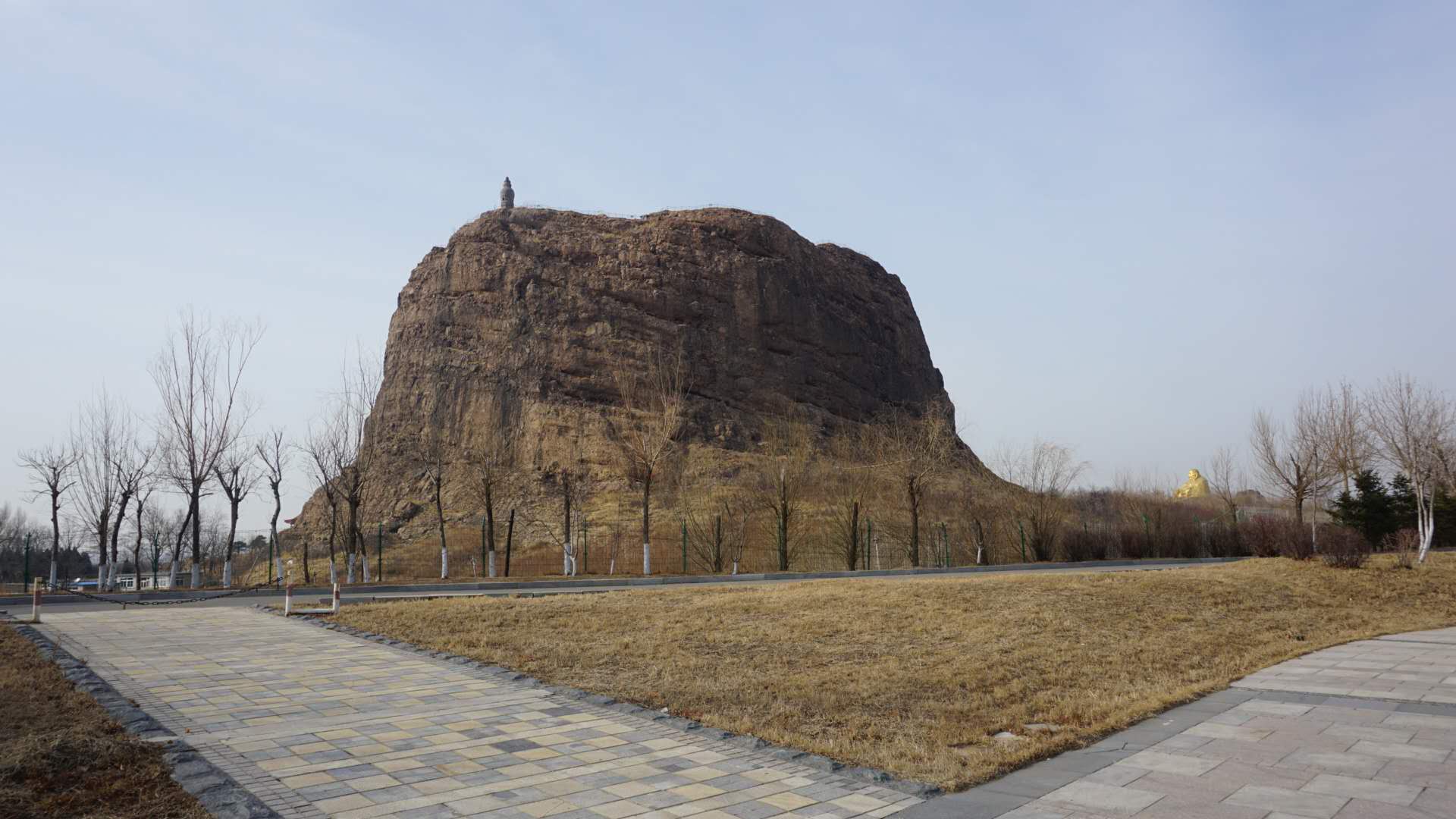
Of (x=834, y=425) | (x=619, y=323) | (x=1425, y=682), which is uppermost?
(x=619, y=323)

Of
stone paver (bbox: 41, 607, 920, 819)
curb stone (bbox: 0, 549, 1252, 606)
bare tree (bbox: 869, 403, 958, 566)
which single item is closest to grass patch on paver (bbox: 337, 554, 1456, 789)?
stone paver (bbox: 41, 607, 920, 819)

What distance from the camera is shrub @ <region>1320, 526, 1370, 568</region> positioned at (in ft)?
68.5

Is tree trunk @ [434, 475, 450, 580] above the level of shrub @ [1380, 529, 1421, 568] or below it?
above

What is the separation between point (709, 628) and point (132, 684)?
22.6ft

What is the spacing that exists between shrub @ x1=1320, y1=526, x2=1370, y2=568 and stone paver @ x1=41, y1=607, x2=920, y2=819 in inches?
661

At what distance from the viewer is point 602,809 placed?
534 cm

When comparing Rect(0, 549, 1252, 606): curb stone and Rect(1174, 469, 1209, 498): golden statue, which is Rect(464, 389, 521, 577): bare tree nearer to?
Rect(0, 549, 1252, 606): curb stone

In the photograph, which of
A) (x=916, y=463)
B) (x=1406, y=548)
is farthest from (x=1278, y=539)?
(x=916, y=463)

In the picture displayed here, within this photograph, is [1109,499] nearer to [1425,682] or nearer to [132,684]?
[1425,682]

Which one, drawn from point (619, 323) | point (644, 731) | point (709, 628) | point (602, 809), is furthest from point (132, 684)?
point (619, 323)

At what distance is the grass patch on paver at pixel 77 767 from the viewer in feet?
16.6

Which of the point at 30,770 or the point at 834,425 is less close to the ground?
the point at 834,425

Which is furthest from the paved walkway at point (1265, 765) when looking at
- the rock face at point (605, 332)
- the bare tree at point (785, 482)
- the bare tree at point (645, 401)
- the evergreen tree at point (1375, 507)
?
the rock face at point (605, 332)

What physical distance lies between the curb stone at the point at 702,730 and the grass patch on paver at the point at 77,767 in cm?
350
